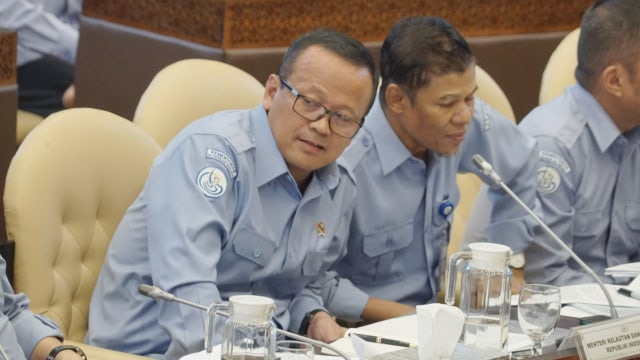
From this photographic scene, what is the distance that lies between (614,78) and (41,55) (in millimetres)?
2262

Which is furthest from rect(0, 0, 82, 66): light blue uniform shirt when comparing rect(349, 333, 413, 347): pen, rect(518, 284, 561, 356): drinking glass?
rect(518, 284, 561, 356): drinking glass

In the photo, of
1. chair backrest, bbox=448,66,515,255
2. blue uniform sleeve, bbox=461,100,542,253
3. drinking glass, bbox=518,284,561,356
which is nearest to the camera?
drinking glass, bbox=518,284,561,356

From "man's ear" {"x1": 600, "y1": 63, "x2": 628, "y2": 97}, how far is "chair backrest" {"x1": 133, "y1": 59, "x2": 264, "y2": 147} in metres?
1.00

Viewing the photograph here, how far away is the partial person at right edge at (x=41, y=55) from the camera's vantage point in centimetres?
456

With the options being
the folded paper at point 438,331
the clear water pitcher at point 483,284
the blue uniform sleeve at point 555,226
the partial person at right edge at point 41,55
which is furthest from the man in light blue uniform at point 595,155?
the partial person at right edge at point 41,55

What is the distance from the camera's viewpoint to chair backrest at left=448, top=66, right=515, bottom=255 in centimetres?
355

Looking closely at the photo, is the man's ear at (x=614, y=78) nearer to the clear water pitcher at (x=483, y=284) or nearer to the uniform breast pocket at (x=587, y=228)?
the uniform breast pocket at (x=587, y=228)

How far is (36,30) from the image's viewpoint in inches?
182

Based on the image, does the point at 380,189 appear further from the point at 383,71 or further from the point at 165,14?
the point at 165,14

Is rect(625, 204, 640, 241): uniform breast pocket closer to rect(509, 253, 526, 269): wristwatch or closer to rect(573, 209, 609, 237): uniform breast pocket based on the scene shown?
rect(573, 209, 609, 237): uniform breast pocket

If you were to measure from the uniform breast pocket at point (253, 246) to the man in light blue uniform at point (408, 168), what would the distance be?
1.12 feet

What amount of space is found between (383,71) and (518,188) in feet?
1.81

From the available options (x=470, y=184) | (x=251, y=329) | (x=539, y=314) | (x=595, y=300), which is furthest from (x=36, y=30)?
(x=251, y=329)

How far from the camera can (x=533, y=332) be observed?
86.0 inches
